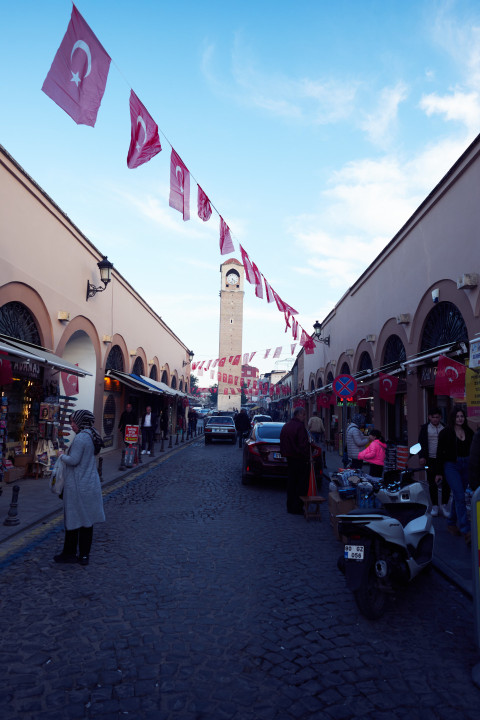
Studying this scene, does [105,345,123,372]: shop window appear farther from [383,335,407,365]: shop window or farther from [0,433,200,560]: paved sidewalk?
[383,335,407,365]: shop window

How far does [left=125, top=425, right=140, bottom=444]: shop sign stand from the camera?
1256 cm

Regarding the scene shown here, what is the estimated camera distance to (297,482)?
773 cm

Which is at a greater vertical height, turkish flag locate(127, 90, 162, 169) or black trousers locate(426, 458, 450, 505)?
turkish flag locate(127, 90, 162, 169)

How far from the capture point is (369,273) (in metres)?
16.8

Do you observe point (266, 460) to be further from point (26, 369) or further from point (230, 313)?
point (230, 313)

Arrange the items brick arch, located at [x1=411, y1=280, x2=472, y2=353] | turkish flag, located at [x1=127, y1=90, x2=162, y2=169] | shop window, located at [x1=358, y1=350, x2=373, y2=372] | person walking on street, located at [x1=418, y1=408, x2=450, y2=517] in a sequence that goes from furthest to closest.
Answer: shop window, located at [x1=358, y1=350, x2=373, y2=372] → brick arch, located at [x1=411, y1=280, x2=472, y2=353] → person walking on street, located at [x1=418, y1=408, x2=450, y2=517] → turkish flag, located at [x1=127, y1=90, x2=162, y2=169]

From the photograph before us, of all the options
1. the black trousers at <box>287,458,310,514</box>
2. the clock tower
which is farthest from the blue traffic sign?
the clock tower

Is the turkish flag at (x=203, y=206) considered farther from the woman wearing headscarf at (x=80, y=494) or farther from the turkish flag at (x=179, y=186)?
the woman wearing headscarf at (x=80, y=494)

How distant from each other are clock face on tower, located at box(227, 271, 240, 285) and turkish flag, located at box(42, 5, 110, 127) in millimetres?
66585

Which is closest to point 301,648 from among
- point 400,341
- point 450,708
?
point 450,708

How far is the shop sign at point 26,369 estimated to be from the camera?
376 inches

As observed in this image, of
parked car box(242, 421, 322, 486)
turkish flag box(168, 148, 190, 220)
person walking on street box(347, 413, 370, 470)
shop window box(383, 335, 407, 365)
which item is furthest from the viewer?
shop window box(383, 335, 407, 365)

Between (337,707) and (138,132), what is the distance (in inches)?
270

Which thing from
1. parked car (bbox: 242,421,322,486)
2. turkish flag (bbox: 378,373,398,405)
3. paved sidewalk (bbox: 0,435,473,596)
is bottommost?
paved sidewalk (bbox: 0,435,473,596)
